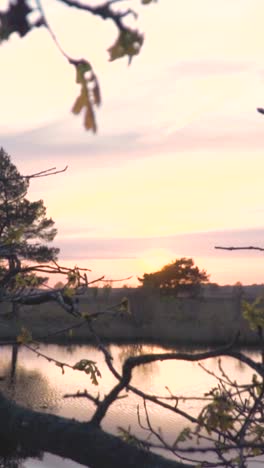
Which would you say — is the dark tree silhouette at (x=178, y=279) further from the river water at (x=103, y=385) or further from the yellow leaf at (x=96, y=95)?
the yellow leaf at (x=96, y=95)

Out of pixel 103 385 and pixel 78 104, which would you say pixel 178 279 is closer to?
pixel 103 385

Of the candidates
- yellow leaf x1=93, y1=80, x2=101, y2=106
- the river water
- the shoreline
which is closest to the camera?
yellow leaf x1=93, y1=80, x2=101, y2=106

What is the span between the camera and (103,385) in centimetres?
2827

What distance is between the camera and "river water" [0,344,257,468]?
23703 millimetres

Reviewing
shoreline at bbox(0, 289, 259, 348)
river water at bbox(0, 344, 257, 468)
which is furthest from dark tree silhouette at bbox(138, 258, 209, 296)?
river water at bbox(0, 344, 257, 468)

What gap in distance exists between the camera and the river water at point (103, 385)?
2370 cm

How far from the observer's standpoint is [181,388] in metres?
26.6

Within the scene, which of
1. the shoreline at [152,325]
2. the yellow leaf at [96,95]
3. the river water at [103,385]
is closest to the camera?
the yellow leaf at [96,95]

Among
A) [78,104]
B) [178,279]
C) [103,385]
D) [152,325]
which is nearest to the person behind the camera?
[78,104]

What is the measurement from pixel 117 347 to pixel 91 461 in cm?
3481

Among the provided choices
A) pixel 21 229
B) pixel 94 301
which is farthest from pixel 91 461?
pixel 94 301

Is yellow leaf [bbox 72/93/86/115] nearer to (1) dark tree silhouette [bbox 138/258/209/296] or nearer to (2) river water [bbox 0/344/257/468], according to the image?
(2) river water [bbox 0/344/257/468]

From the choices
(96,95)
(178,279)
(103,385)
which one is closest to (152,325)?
(103,385)

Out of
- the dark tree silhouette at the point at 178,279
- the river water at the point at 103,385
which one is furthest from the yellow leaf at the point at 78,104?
the dark tree silhouette at the point at 178,279
